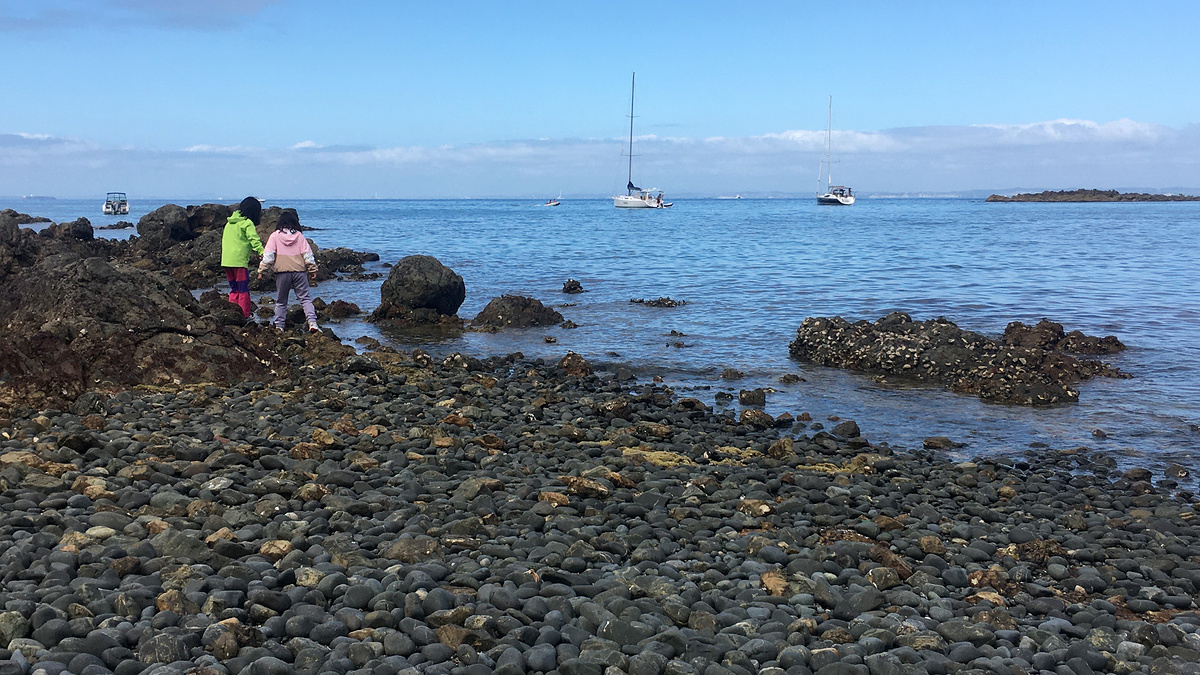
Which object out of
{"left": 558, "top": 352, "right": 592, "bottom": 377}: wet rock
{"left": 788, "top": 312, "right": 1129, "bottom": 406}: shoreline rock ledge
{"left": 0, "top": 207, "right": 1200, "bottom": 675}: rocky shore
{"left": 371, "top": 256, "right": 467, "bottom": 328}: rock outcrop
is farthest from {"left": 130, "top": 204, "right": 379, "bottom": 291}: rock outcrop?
{"left": 788, "top": 312, "right": 1129, "bottom": 406}: shoreline rock ledge

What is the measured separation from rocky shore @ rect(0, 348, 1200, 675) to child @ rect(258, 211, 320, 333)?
5.24 m

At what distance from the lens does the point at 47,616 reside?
14.3ft

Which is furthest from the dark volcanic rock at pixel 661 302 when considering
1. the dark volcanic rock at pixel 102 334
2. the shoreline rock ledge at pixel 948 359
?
the dark volcanic rock at pixel 102 334

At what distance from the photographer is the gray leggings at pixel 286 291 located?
14922 mm

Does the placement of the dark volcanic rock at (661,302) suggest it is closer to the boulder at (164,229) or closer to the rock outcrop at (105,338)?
the rock outcrop at (105,338)

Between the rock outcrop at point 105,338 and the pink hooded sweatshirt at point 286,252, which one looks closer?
the rock outcrop at point 105,338

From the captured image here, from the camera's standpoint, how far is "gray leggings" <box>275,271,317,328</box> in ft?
49.0

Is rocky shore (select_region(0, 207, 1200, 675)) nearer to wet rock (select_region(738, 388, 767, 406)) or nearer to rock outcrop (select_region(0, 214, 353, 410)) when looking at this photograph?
rock outcrop (select_region(0, 214, 353, 410))

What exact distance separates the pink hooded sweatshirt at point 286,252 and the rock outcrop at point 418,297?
16.8 ft

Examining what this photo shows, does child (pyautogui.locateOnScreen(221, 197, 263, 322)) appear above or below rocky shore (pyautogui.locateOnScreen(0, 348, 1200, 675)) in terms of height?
above

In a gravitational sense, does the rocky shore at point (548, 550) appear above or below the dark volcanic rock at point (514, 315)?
below

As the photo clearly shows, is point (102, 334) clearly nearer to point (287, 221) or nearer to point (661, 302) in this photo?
point (287, 221)

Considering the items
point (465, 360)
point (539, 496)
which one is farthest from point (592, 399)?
point (539, 496)

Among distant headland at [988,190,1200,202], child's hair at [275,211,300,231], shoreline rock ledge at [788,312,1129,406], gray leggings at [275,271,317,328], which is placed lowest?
shoreline rock ledge at [788,312,1129,406]
